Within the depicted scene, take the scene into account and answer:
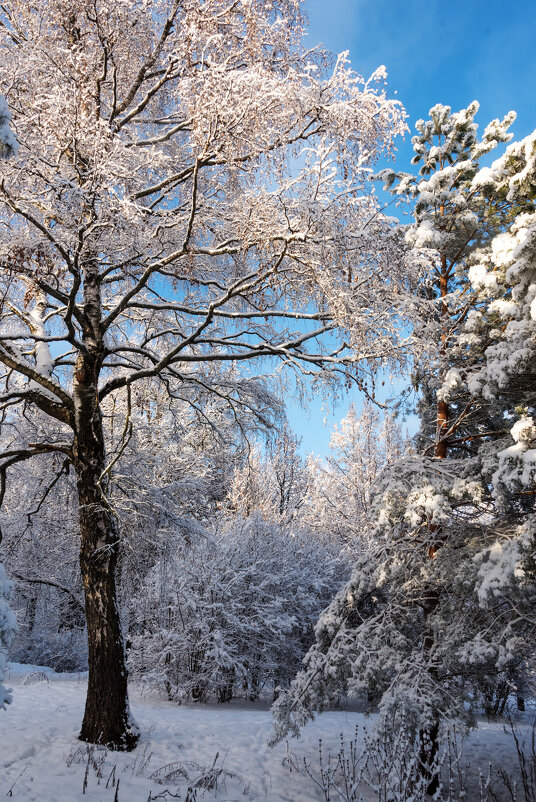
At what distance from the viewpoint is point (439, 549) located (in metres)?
6.98

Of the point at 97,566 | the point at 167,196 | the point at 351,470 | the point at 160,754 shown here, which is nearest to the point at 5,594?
the point at 97,566

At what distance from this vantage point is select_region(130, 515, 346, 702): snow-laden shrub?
1163 cm

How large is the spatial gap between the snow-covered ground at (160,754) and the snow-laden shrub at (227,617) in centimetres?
86

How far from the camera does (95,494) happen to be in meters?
6.41

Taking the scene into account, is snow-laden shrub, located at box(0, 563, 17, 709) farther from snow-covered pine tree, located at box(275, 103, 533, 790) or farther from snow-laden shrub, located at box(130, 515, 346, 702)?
snow-laden shrub, located at box(130, 515, 346, 702)

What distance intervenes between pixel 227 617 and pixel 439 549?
21.4 feet

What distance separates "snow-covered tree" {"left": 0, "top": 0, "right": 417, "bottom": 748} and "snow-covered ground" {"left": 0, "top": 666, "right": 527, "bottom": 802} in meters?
0.62

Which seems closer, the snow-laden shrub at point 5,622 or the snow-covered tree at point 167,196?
the snow-laden shrub at point 5,622

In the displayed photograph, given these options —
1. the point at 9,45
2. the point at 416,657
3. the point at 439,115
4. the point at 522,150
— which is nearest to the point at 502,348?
the point at 522,150

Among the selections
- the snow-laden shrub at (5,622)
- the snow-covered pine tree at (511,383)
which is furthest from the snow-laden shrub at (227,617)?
the snow-laden shrub at (5,622)

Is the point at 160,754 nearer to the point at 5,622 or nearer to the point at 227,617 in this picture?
the point at 5,622

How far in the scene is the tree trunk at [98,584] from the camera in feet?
19.5

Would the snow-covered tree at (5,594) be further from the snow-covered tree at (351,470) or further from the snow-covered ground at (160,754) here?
the snow-covered tree at (351,470)

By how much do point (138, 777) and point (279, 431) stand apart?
4.41 m
